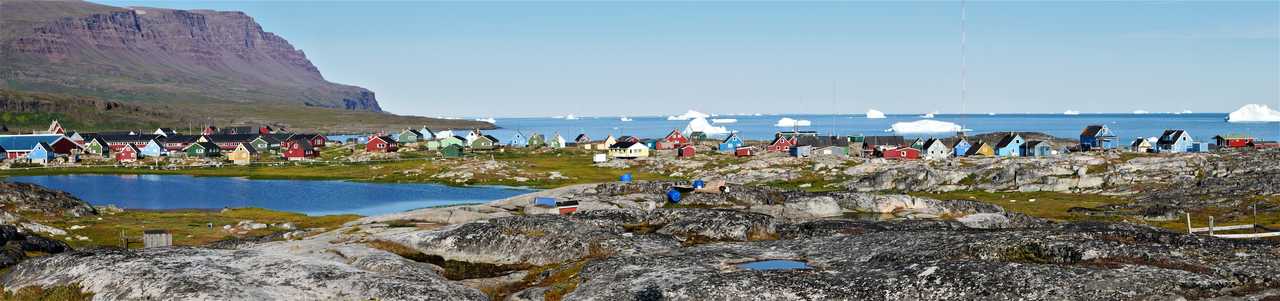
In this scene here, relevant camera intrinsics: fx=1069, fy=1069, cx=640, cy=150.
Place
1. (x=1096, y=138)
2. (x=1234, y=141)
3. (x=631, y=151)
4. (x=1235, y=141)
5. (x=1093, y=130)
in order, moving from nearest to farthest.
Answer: (x=1235, y=141) < (x=1234, y=141) < (x=1096, y=138) < (x=1093, y=130) < (x=631, y=151)

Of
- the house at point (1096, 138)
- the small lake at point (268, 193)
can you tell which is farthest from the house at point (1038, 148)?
the small lake at point (268, 193)

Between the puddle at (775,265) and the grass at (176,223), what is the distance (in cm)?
3981

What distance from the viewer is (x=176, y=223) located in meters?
92.6

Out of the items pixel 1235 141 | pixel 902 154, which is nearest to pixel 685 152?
pixel 902 154

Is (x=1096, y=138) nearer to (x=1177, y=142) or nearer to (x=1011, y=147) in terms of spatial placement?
(x=1177, y=142)

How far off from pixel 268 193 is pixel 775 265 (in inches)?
4345

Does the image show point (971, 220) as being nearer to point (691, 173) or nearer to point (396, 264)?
point (396, 264)

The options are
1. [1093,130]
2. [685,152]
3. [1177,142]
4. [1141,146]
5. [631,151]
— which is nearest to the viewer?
[1177,142]

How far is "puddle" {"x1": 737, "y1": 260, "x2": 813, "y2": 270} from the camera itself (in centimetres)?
4767

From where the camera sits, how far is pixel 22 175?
179 m

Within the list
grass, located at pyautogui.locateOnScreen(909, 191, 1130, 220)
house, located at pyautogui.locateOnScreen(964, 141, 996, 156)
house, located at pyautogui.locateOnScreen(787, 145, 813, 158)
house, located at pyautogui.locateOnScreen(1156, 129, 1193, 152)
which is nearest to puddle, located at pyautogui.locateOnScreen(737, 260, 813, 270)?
grass, located at pyautogui.locateOnScreen(909, 191, 1130, 220)

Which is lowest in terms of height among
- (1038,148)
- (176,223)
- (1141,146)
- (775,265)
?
(176,223)

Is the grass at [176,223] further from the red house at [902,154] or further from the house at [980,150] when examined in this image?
the house at [980,150]

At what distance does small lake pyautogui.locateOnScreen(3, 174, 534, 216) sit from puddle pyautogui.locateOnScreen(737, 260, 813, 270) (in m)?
72.8
